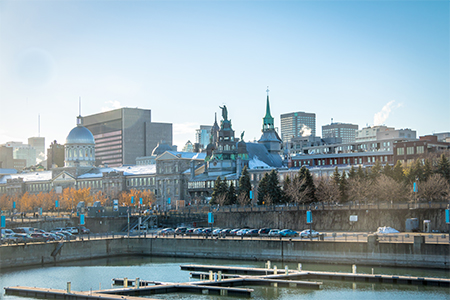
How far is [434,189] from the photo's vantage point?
102 metres

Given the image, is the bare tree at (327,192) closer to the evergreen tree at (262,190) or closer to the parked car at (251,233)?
the evergreen tree at (262,190)

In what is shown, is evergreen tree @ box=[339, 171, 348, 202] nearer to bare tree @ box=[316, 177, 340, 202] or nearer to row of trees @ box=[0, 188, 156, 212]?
bare tree @ box=[316, 177, 340, 202]

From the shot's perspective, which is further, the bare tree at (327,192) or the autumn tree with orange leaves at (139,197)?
the autumn tree with orange leaves at (139,197)

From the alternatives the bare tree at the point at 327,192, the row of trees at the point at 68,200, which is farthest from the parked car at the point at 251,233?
the row of trees at the point at 68,200

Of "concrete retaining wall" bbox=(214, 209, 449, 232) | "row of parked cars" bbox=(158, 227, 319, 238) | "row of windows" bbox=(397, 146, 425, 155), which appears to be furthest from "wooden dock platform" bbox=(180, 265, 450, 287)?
"row of windows" bbox=(397, 146, 425, 155)

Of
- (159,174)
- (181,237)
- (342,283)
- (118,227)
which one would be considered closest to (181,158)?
(159,174)

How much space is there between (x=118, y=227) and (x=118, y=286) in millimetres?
56502

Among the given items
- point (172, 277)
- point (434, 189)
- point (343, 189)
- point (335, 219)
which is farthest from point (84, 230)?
point (434, 189)

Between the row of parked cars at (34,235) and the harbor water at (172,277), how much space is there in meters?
6.63

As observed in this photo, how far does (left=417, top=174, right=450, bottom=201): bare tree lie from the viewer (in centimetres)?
10162

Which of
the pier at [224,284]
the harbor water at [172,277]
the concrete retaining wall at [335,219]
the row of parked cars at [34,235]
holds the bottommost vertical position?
the harbor water at [172,277]

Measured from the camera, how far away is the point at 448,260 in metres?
67.7

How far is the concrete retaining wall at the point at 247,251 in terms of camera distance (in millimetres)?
70312

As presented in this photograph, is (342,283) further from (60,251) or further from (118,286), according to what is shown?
(60,251)
